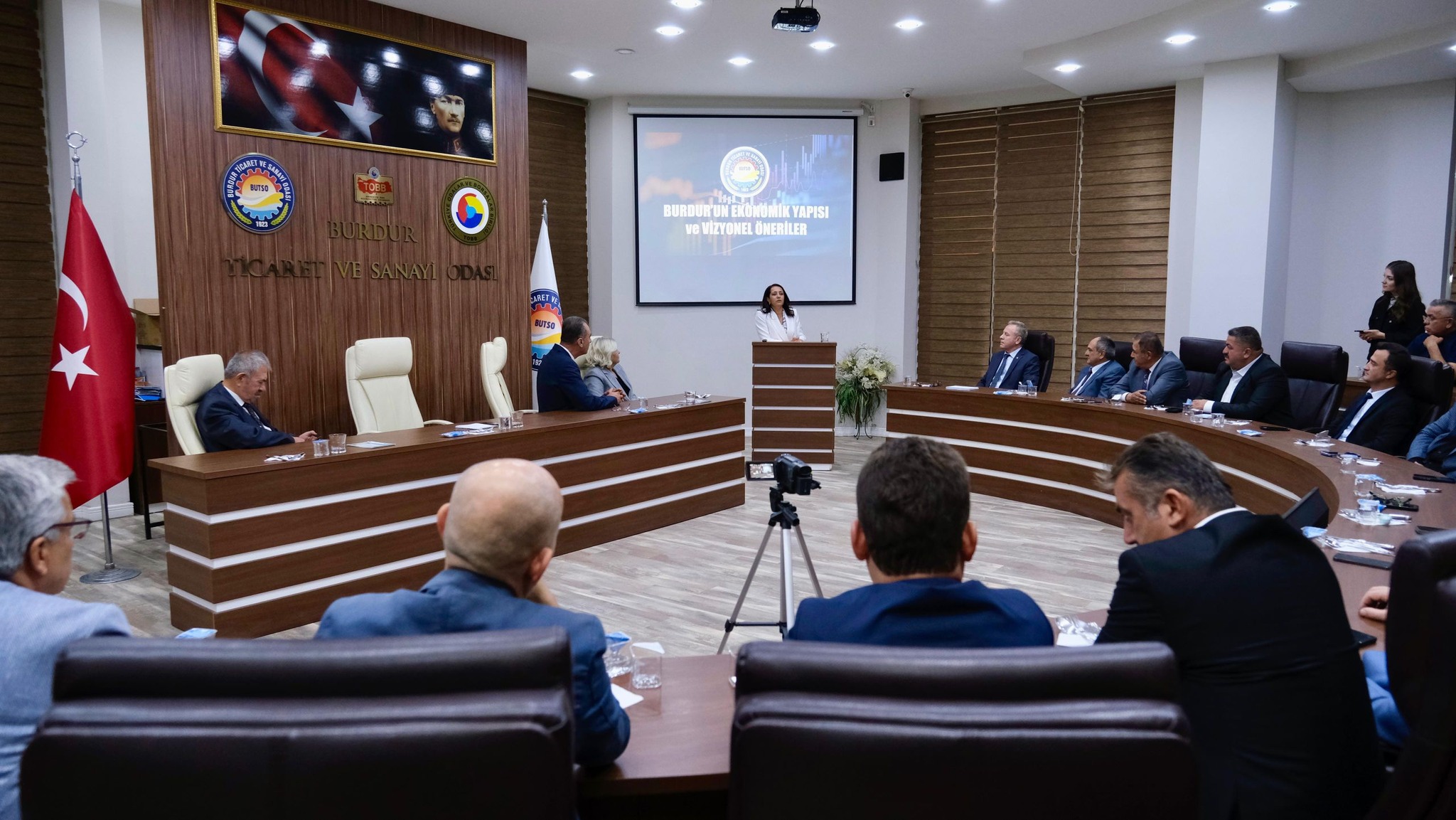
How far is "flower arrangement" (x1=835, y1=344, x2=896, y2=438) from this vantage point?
976 centimetres

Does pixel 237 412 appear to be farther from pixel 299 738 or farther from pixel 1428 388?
pixel 1428 388

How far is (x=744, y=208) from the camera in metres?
9.45

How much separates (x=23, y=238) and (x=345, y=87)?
2.20 meters

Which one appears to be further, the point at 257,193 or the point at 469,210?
the point at 469,210

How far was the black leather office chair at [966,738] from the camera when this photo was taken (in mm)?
998

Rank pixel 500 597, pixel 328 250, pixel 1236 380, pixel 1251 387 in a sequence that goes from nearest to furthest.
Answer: pixel 500 597 → pixel 1251 387 → pixel 1236 380 → pixel 328 250

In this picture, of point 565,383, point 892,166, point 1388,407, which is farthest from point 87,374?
point 892,166

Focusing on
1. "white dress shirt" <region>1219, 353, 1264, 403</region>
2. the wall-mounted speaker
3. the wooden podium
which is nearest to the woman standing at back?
"white dress shirt" <region>1219, 353, 1264, 403</region>

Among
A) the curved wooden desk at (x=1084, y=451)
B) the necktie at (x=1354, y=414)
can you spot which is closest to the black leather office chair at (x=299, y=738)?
the curved wooden desk at (x=1084, y=451)

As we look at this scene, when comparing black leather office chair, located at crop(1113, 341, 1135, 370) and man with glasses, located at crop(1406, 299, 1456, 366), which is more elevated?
man with glasses, located at crop(1406, 299, 1456, 366)

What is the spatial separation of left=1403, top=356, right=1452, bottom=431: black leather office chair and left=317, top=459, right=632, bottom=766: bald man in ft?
16.0

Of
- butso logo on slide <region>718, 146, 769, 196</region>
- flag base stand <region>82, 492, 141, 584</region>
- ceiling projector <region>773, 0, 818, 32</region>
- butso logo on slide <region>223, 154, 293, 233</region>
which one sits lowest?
flag base stand <region>82, 492, 141, 584</region>

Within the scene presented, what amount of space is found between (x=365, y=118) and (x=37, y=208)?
2108 millimetres

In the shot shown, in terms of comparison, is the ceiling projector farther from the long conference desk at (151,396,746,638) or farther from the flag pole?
the flag pole
